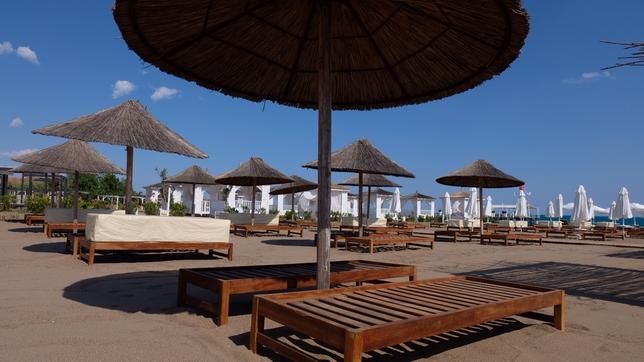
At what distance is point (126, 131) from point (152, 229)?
1.91 m

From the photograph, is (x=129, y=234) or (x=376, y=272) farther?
(x=129, y=234)

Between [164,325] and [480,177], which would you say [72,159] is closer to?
[164,325]

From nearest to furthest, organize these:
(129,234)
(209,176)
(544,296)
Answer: (544,296) < (129,234) < (209,176)

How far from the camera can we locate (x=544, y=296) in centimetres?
366

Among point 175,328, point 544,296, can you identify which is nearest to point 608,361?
point 544,296

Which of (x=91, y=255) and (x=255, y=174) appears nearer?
(x=91, y=255)

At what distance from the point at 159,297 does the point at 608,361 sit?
4016mm

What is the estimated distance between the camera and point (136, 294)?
470 centimetres

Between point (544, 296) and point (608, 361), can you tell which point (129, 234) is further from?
point (608, 361)

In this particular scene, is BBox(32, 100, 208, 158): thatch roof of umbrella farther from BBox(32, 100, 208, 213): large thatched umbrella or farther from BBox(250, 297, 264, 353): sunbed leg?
BBox(250, 297, 264, 353): sunbed leg

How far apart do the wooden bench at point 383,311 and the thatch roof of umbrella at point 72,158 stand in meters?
11.3

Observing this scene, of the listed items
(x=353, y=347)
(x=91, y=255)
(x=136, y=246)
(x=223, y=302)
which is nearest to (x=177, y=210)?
(x=136, y=246)

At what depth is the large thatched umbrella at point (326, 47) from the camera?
355cm

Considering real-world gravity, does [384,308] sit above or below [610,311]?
above
